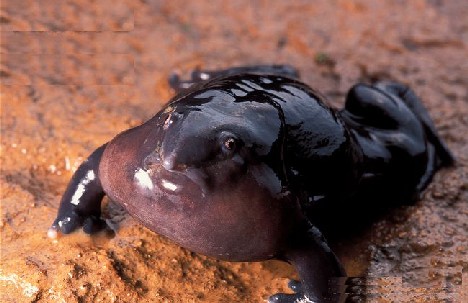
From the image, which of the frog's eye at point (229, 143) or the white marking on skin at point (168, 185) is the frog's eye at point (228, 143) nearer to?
the frog's eye at point (229, 143)

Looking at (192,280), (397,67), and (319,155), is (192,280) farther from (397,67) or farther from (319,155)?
(397,67)

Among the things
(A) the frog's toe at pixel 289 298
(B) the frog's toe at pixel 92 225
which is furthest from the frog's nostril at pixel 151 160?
(A) the frog's toe at pixel 289 298

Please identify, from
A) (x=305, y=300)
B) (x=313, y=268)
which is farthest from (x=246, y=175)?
(x=305, y=300)

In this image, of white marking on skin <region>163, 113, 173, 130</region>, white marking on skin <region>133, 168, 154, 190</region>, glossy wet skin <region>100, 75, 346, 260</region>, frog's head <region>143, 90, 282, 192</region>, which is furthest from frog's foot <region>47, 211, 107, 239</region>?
white marking on skin <region>163, 113, 173, 130</region>

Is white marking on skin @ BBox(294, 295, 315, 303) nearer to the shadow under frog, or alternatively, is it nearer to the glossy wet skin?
the shadow under frog

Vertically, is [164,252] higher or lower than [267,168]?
lower

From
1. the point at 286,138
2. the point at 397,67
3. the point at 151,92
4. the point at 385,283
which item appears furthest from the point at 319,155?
the point at 397,67
